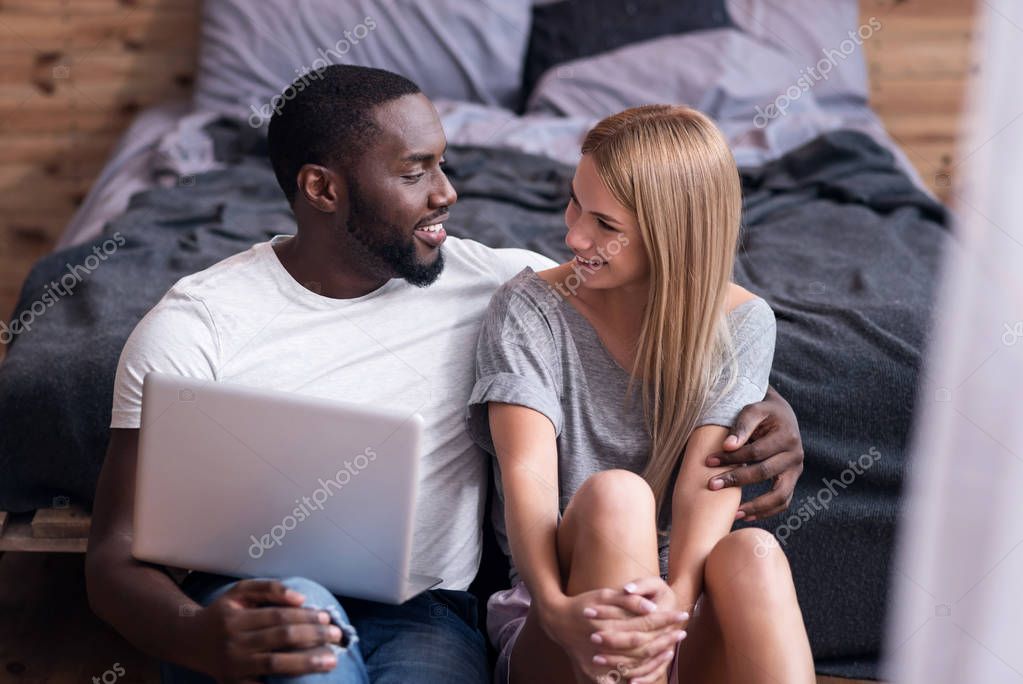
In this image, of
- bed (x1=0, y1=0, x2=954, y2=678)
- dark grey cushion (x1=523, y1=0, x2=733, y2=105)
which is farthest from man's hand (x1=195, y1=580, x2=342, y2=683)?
dark grey cushion (x1=523, y1=0, x2=733, y2=105)

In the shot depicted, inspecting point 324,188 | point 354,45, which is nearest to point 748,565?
point 324,188

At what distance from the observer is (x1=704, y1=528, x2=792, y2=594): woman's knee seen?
1.09 m

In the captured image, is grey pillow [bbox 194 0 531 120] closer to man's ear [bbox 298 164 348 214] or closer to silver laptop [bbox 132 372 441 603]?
man's ear [bbox 298 164 348 214]

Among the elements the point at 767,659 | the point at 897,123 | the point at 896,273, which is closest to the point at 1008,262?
the point at 767,659

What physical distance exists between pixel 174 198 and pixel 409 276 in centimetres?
100

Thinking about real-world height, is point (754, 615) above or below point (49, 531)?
above

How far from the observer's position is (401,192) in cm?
131

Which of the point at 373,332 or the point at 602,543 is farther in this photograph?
the point at 373,332

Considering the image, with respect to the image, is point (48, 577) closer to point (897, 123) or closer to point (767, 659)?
point (767, 659)

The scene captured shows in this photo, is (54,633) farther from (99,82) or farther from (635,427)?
(99,82)

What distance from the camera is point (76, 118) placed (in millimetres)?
2982

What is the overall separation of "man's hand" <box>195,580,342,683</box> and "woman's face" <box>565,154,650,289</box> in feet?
1.48

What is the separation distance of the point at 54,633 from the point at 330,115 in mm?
880

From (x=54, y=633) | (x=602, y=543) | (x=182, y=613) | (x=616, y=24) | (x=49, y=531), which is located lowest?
(x=54, y=633)
